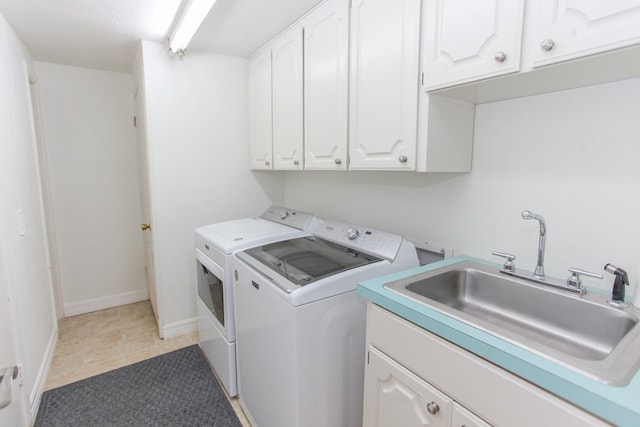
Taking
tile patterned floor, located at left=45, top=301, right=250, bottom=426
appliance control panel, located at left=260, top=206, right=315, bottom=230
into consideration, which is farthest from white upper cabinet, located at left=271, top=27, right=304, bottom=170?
tile patterned floor, located at left=45, top=301, right=250, bottom=426

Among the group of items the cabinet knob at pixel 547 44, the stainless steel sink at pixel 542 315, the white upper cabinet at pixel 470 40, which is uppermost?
the white upper cabinet at pixel 470 40

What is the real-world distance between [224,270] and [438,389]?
1249 millimetres

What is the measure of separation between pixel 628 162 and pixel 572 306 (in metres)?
0.50

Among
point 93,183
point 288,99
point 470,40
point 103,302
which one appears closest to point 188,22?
point 288,99

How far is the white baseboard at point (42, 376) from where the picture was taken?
1.79m

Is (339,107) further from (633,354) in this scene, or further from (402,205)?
(633,354)

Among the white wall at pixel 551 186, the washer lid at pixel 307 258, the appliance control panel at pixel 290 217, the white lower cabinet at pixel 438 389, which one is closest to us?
the white lower cabinet at pixel 438 389

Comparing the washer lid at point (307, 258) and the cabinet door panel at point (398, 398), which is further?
the washer lid at point (307, 258)

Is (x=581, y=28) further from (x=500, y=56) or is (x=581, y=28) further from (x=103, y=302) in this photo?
(x=103, y=302)

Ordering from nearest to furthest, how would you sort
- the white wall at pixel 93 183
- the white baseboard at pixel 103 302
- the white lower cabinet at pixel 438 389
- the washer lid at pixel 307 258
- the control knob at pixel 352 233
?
the white lower cabinet at pixel 438 389, the washer lid at pixel 307 258, the control knob at pixel 352 233, the white wall at pixel 93 183, the white baseboard at pixel 103 302

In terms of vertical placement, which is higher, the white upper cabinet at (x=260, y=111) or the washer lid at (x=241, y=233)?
the white upper cabinet at (x=260, y=111)

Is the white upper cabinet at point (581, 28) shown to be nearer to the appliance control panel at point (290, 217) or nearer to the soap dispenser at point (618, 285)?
the soap dispenser at point (618, 285)

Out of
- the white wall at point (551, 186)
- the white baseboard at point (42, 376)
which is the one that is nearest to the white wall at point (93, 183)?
the white baseboard at point (42, 376)

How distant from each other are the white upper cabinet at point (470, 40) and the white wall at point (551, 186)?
37 centimetres
